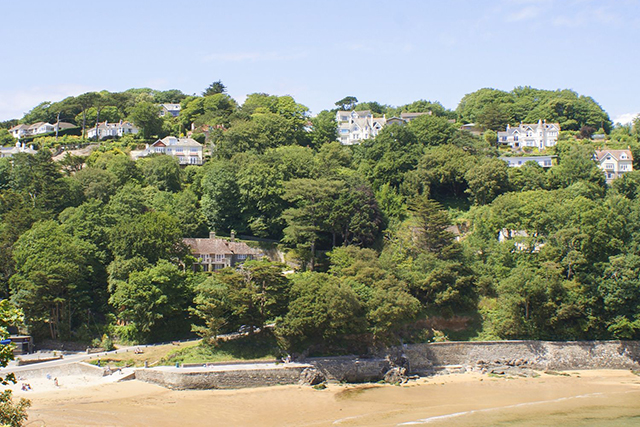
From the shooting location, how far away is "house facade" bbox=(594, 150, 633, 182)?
218 ft

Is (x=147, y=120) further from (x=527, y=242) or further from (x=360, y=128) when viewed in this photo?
(x=527, y=242)

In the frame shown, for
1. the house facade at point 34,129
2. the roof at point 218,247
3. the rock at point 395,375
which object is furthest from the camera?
the house facade at point 34,129

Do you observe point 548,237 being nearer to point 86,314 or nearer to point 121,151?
point 86,314

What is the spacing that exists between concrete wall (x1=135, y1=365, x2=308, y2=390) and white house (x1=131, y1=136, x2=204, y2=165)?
1385 inches

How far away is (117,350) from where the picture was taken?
127ft

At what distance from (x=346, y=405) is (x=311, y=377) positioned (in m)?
4.10

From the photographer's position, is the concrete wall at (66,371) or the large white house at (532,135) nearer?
the concrete wall at (66,371)

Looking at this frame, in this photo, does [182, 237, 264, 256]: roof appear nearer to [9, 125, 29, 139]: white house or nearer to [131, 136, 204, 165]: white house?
[131, 136, 204, 165]: white house

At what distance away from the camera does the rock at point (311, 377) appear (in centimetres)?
3512

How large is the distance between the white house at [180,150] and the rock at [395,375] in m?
37.5

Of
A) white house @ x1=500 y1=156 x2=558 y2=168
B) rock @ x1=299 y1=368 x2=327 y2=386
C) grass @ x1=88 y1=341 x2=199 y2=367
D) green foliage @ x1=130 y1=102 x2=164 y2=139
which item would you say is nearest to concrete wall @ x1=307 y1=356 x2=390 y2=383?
rock @ x1=299 y1=368 x2=327 y2=386

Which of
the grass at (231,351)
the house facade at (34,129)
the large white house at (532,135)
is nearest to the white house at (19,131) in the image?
the house facade at (34,129)

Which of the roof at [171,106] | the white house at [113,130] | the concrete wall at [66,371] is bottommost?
the concrete wall at [66,371]

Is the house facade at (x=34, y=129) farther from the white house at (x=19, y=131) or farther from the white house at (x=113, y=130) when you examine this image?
the white house at (x=113, y=130)
